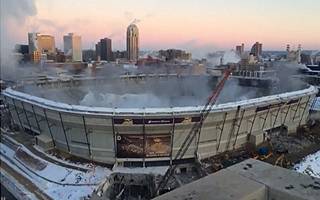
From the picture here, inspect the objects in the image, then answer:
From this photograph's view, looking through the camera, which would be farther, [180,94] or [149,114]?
[180,94]

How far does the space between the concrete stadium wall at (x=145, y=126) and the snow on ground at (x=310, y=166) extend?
409 cm

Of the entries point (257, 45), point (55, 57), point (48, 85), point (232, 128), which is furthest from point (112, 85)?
point (257, 45)

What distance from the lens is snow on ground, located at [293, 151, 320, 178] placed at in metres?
22.1

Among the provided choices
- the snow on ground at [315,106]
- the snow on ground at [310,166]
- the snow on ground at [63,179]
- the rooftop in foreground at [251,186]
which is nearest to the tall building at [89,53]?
the snow on ground at [315,106]

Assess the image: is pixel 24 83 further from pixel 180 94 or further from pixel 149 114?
pixel 149 114

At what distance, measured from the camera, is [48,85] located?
38469mm

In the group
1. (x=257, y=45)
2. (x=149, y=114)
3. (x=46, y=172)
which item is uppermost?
(x=257, y=45)

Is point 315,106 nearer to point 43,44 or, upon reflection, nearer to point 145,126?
point 145,126

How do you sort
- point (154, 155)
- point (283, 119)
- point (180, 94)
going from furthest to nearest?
point (180, 94) < point (283, 119) < point (154, 155)

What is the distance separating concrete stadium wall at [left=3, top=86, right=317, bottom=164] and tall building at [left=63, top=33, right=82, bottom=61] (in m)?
57.1

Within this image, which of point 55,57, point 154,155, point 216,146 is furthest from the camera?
point 55,57

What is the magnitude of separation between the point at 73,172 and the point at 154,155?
5.60m

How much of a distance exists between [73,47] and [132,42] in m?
15.8

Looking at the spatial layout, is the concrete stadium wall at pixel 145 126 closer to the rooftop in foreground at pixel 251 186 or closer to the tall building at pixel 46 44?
the rooftop in foreground at pixel 251 186
